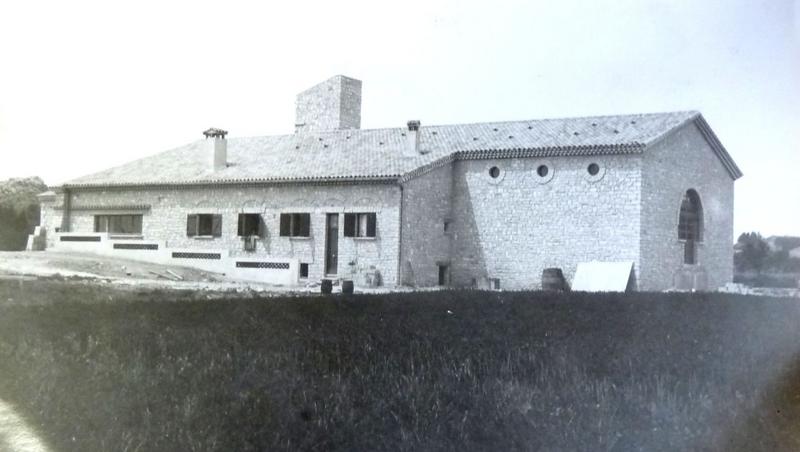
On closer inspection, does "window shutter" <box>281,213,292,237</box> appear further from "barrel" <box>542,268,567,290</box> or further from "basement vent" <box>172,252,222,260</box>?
"barrel" <box>542,268,567,290</box>

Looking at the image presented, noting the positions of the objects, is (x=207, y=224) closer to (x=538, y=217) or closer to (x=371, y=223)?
(x=371, y=223)

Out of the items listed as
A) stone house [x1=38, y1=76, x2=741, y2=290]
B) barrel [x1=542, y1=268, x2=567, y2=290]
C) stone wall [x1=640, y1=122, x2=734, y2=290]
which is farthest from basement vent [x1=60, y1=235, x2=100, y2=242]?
stone wall [x1=640, y1=122, x2=734, y2=290]

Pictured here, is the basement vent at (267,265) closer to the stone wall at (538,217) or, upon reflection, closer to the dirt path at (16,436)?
the stone wall at (538,217)

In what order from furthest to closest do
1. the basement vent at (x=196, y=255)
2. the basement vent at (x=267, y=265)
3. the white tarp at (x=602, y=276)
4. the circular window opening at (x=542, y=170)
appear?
the circular window opening at (x=542, y=170) → the white tarp at (x=602, y=276) → the basement vent at (x=267, y=265) → the basement vent at (x=196, y=255)

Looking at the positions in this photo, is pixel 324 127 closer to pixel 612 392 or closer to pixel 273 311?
pixel 273 311

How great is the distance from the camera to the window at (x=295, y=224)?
23906mm

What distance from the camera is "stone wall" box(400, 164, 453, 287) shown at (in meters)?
23.2

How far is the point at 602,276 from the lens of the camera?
73.0 feet

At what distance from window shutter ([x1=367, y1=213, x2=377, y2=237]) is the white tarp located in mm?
5955

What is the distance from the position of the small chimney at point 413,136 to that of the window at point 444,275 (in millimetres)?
3696

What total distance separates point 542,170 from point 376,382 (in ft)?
59.3

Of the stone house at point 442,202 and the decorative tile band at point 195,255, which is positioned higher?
the stone house at point 442,202

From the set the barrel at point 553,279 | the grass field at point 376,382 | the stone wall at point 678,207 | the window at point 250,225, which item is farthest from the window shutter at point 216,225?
the grass field at point 376,382

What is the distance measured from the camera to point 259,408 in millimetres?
5484
